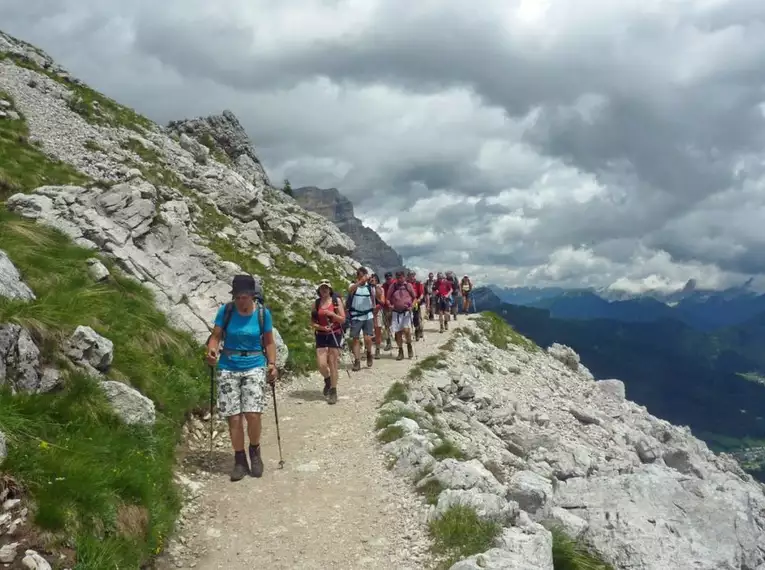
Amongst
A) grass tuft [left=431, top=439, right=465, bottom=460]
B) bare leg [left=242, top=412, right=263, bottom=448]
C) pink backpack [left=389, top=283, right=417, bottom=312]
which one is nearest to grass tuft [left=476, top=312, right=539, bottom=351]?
pink backpack [left=389, top=283, right=417, bottom=312]

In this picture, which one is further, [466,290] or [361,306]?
[466,290]

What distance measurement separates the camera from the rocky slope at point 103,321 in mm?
6238

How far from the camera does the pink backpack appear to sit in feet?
69.3

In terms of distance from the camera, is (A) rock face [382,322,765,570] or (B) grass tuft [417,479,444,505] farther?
(A) rock face [382,322,765,570]

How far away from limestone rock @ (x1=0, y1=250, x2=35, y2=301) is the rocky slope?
4 cm

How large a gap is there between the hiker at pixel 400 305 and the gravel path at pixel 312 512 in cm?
846

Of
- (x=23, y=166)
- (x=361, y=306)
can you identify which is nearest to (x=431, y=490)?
(x=361, y=306)

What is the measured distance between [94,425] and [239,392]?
2352 mm

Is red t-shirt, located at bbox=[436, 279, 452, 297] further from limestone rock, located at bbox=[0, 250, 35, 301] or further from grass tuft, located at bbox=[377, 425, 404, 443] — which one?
limestone rock, located at bbox=[0, 250, 35, 301]

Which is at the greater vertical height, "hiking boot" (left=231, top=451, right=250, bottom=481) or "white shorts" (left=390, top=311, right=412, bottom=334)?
"white shorts" (left=390, top=311, right=412, bottom=334)

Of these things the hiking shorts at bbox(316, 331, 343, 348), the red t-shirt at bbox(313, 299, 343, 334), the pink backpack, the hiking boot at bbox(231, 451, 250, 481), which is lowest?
the hiking boot at bbox(231, 451, 250, 481)

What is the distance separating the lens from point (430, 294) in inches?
1350

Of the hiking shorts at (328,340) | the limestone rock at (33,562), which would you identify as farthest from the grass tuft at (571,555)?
the hiking shorts at (328,340)

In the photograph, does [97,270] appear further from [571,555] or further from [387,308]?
[571,555]
